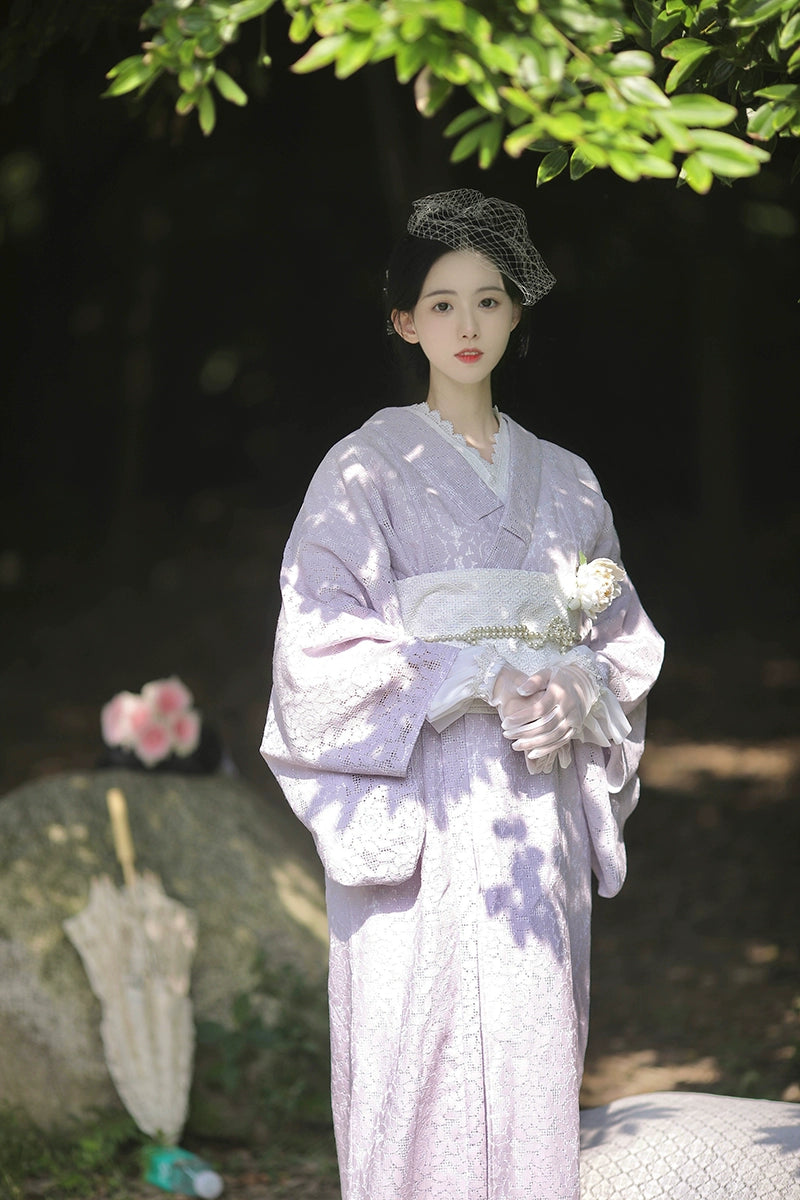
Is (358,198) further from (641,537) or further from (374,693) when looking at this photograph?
(374,693)

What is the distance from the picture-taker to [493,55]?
5.45ft

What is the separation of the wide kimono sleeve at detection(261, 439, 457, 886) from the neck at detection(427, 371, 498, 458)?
0.21 metres

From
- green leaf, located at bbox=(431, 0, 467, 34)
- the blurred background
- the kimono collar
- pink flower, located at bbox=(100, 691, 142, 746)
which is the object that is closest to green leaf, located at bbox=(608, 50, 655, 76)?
green leaf, located at bbox=(431, 0, 467, 34)

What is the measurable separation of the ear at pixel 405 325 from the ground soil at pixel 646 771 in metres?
2.17

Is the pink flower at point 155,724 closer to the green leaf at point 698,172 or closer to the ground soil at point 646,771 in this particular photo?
the ground soil at point 646,771

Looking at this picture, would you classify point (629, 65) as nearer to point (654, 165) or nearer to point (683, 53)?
point (654, 165)

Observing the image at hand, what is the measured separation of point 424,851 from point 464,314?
0.99 meters

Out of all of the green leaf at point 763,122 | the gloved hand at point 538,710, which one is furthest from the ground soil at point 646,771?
the green leaf at point 763,122

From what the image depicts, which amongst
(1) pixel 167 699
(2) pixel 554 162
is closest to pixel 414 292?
(2) pixel 554 162

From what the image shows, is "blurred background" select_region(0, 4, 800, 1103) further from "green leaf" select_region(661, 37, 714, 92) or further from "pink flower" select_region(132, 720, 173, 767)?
"green leaf" select_region(661, 37, 714, 92)

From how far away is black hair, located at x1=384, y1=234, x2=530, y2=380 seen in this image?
269 centimetres

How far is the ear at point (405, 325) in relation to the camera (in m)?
2.79

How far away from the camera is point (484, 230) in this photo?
106 inches

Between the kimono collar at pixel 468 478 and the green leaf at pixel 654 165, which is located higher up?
the green leaf at pixel 654 165
